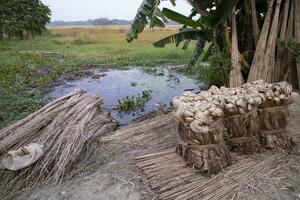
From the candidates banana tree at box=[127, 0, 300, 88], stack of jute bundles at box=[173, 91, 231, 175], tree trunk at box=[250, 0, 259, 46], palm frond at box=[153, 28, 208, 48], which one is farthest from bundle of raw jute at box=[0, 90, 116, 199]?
tree trunk at box=[250, 0, 259, 46]

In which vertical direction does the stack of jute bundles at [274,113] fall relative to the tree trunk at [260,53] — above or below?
below

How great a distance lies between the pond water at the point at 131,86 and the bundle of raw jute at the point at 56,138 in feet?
4.52

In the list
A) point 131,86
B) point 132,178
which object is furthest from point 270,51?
point 131,86

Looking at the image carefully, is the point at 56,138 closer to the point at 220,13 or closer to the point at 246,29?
the point at 220,13

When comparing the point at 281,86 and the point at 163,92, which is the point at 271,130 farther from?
the point at 163,92

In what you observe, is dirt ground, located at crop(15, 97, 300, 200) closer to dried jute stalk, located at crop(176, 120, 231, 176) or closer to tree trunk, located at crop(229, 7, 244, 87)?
dried jute stalk, located at crop(176, 120, 231, 176)

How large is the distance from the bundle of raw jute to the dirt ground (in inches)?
5.9

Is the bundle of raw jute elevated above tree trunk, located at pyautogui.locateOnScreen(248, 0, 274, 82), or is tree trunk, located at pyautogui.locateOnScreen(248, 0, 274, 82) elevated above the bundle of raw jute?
tree trunk, located at pyautogui.locateOnScreen(248, 0, 274, 82)

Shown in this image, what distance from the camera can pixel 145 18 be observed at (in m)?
5.44

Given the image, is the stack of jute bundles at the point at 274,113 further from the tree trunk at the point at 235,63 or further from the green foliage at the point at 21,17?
the green foliage at the point at 21,17

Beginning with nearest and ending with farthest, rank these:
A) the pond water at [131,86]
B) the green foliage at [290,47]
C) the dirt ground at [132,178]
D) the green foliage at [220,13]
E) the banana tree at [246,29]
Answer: the dirt ground at [132,178] → the green foliage at [220,13] → the banana tree at [246,29] → the green foliage at [290,47] → the pond water at [131,86]

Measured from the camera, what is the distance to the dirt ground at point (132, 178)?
303cm

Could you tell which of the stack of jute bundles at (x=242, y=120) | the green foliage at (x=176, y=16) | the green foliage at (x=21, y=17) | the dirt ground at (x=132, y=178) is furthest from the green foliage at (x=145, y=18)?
the green foliage at (x=21, y=17)

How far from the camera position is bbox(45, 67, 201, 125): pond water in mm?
6981
